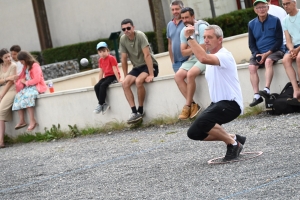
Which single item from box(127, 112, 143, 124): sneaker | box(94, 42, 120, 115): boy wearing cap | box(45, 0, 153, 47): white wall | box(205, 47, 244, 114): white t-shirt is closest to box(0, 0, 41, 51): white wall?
box(45, 0, 153, 47): white wall

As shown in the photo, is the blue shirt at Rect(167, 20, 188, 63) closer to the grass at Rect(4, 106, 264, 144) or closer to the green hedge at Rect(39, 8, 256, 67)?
the grass at Rect(4, 106, 264, 144)

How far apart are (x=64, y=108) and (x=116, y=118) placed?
1334 millimetres

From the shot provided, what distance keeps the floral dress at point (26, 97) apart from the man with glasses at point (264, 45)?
15.6 feet

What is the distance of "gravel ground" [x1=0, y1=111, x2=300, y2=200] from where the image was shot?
7469 mm

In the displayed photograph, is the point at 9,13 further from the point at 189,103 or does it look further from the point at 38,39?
the point at 189,103

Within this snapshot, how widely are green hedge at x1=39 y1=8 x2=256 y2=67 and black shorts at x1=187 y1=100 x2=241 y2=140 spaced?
1506cm

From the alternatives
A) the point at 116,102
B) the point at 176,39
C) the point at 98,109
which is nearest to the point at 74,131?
the point at 98,109

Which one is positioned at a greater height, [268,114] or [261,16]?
[261,16]

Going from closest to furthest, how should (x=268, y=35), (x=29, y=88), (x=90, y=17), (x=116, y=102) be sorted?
(x=268, y=35) → (x=116, y=102) → (x=29, y=88) → (x=90, y=17)

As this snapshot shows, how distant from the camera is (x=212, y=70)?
877 cm

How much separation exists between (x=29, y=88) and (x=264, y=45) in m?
5.06

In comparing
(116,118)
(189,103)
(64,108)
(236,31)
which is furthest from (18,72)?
(236,31)

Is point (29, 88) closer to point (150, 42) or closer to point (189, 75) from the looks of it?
point (189, 75)

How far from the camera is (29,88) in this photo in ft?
49.0
